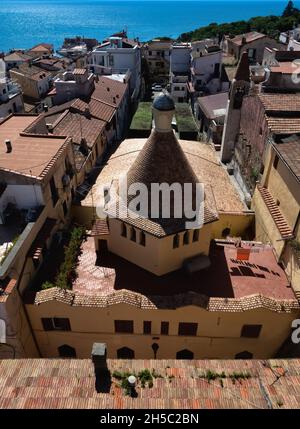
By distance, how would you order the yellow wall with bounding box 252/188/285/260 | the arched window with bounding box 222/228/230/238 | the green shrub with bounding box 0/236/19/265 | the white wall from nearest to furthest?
the green shrub with bounding box 0/236/19/265, the white wall, the yellow wall with bounding box 252/188/285/260, the arched window with bounding box 222/228/230/238

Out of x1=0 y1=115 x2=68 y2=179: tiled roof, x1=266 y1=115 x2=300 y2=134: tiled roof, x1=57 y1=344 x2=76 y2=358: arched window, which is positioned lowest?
x1=57 y1=344 x2=76 y2=358: arched window

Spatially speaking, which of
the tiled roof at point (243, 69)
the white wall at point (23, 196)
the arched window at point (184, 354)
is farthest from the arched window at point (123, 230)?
the tiled roof at point (243, 69)

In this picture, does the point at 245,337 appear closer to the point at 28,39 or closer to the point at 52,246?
the point at 52,246

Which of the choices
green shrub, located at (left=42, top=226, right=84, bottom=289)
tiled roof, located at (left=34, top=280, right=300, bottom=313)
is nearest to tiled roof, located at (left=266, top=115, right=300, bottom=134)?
tiled roof, located at (left=34, top=280, right=300, bottom=313)

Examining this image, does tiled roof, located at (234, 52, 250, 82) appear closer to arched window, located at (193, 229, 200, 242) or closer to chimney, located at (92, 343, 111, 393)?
arched window, located at (193, 229, 200, 242)

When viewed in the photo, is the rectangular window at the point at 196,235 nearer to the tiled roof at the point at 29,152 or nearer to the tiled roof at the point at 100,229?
the tiled roof at the point at 100,229

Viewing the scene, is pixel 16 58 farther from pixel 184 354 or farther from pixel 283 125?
pixel 184 354

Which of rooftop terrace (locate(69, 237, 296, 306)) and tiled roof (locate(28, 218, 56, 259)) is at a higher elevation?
tiled roof (locate(28, 218, 56, 259))
